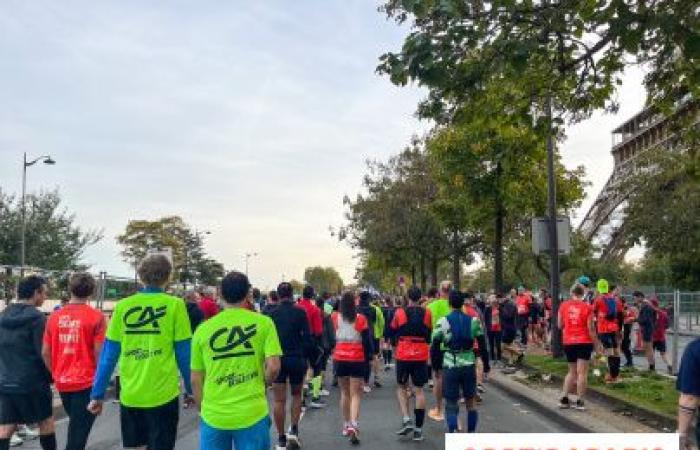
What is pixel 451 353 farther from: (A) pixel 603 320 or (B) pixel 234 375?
(A) pixel 603 320

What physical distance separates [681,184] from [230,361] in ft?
150

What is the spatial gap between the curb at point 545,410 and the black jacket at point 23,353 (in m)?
6.47

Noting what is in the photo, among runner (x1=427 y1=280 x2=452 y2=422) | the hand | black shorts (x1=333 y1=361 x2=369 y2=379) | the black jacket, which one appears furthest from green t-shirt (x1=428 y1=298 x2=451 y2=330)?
the hand

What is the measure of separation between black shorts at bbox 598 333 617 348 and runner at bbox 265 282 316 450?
7204 mm

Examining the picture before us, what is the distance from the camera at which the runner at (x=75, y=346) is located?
6969 millimetres

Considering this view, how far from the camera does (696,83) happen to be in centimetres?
1059

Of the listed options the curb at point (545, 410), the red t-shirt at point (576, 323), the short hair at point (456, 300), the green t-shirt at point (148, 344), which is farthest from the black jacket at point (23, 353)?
the red t-shirt at point (576, 323)

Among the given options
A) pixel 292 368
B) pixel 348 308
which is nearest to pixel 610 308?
pixel 348 308

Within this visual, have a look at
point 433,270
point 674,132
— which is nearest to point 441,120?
point 674,132

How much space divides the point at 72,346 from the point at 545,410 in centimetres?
773

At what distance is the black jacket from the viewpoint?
7.14 metres

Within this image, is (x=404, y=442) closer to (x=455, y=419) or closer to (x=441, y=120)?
(x=455, y=419)

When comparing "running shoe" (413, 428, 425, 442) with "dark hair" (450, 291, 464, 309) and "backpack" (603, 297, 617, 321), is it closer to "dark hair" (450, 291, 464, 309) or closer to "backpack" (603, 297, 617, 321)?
"dark hair" (450, 291, 464, 309)

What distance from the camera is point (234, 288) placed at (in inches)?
213
